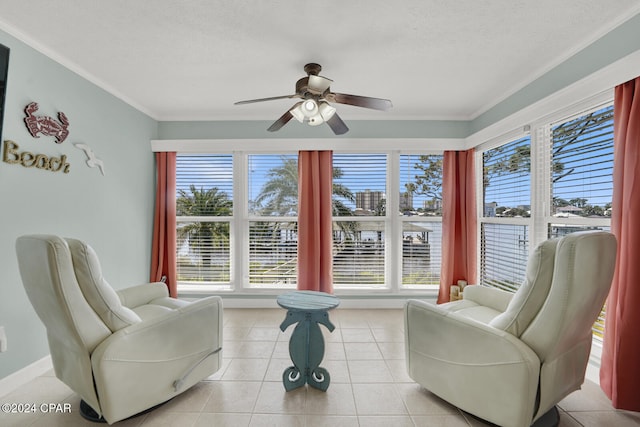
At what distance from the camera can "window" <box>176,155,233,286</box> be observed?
3.76 m

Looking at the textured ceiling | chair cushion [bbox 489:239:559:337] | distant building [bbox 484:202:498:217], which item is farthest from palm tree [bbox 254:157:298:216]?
chair cushion [bbox 489:239:559:337]

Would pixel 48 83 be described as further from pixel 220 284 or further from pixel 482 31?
pixel 482 31

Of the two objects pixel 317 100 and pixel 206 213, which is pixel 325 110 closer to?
pixel 317 100

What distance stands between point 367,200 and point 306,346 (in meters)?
2.20

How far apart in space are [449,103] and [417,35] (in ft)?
4.78

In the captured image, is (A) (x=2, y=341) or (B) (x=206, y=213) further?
(B) (x=206, y=213)

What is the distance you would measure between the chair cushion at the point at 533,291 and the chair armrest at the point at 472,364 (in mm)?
75

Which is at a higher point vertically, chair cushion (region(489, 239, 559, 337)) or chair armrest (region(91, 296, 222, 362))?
chair cushion (region(489, 239, 559, 337))

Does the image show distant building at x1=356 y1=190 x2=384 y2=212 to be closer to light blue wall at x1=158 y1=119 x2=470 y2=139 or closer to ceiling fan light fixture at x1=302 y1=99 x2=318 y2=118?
light blue wall at x1=158 y1=119 x2=470 y2=139

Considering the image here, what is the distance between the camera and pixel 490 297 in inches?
92.6

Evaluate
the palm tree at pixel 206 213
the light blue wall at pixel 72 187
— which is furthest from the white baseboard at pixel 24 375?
the palm tree at pixel 206 213

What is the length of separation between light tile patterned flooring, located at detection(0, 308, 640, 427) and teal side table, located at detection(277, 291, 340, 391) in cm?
7

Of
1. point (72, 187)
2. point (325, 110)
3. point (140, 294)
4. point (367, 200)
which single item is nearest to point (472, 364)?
point (325, 110)

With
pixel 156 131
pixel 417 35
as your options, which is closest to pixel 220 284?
pixel 156 131
